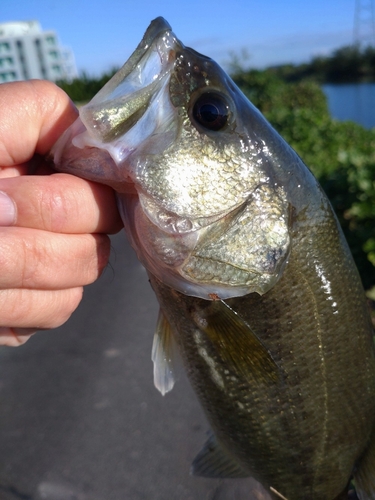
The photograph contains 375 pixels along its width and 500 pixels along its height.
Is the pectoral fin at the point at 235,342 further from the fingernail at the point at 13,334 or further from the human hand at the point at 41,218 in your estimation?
the fingernail at the point at 13,334

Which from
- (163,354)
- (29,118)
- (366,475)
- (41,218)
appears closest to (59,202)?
(41,218)

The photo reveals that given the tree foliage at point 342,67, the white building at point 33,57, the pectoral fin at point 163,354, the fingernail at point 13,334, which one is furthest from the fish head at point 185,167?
the tree foliage at point 342,67

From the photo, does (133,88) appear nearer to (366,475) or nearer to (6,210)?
(6,210)

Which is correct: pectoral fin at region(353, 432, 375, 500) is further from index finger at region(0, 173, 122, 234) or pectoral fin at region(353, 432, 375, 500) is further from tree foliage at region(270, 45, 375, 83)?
tree foliage at region(270, 45, 375, 83)

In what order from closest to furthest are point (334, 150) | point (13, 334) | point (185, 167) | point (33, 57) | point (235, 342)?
point (185, 167) < point (235, 342) < point (13, 334) < point (334, 150) < point (33, 57)

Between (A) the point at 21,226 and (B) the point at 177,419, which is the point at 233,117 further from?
(B) the point at 177,419

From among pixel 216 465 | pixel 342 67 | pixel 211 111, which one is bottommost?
pixel 342 67

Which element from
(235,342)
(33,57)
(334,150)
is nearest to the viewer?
(235,342)
